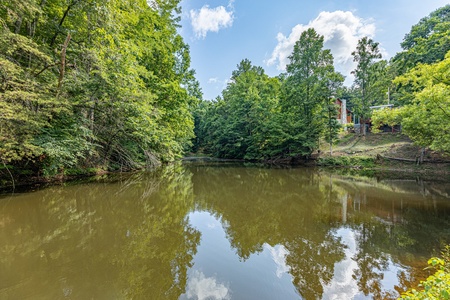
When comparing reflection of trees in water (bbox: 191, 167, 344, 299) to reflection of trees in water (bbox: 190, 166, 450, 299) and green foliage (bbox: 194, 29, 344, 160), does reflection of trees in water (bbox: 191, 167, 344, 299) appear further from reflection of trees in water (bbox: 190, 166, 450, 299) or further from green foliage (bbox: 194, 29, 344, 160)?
green foliage (bbox: 194, 29, 344, 160)

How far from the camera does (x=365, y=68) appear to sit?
2058cm

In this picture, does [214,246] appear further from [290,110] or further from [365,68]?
[365,68]

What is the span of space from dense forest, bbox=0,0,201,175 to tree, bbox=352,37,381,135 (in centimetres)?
1721

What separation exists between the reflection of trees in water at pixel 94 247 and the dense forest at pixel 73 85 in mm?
2174

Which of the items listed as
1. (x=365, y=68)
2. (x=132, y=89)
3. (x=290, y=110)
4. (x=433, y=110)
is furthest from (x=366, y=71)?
(x=132, y=89)

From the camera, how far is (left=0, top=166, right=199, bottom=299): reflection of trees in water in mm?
2898

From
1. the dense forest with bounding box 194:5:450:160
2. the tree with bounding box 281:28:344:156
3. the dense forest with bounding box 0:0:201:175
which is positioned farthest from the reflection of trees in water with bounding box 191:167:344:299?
the tree with bounding box 281:28:344:156

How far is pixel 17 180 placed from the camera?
29.0 feet

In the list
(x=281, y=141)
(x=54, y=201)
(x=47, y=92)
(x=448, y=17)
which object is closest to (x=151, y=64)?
(x=47, y=92)

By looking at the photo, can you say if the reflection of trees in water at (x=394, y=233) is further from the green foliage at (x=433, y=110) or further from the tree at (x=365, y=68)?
the tree at (x=365, y=68)

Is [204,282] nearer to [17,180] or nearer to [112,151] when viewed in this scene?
[17,180]

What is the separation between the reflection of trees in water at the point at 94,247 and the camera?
2898mm

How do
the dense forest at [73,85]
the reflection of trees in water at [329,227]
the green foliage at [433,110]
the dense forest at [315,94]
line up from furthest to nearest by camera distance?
the dense forest at [315,94] < the green foliage at [433,110] < the dense forest at [73,85] < the reflection of trees in water at [329,227]

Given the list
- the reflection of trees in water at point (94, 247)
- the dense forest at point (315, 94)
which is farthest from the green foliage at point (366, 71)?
the reflection of trees in water at point (94, 247)
